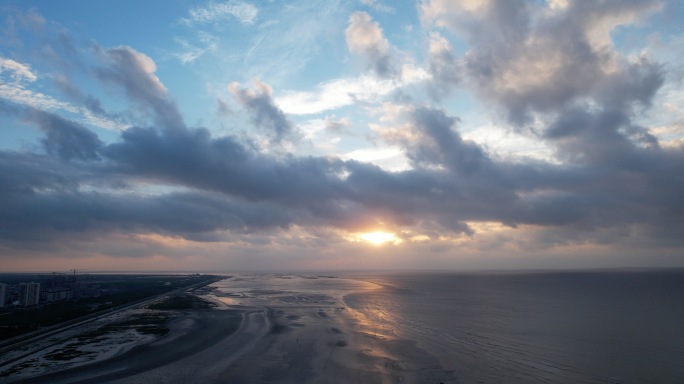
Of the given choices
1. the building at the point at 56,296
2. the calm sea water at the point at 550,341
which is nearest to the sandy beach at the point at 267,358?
the calm sea water at the point at 550,341

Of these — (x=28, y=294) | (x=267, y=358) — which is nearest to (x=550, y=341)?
(x=267, y=358)

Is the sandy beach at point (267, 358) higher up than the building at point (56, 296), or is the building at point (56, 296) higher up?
the sandy beach at point (267, 358)

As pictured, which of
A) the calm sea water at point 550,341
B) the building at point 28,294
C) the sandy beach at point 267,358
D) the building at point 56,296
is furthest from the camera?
the building at point 56,296

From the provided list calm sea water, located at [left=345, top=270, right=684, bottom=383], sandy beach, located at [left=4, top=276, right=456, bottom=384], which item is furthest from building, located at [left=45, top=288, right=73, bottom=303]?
calm sea water, located at [left=345, top=270, right=684, bottom=383]

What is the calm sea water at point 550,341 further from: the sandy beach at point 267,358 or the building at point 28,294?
the building at point 28,294

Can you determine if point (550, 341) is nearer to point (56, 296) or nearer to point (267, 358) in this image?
point (267, 358)

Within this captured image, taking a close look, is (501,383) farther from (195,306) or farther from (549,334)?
(195,306)

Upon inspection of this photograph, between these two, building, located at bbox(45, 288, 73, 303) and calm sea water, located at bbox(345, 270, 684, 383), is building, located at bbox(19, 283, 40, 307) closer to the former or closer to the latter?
building, located at bbox(45, 288, 73, 303)

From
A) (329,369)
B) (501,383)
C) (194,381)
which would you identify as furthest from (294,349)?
(501,383)
